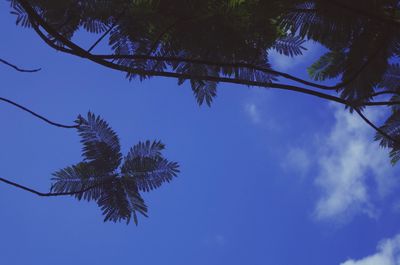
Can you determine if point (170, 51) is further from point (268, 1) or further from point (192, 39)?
point (268, 1)

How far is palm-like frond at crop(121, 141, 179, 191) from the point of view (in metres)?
2.24

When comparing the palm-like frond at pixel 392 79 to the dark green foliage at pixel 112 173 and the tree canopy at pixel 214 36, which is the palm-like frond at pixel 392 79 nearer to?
the tree canopy at pixel 214 36

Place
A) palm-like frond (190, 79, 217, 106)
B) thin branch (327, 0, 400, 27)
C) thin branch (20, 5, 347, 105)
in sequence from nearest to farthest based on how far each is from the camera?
thin branch (20, 5, 347, 105)
thin branch (327, 0, 400, 27)
palm-like frond (190, 79, 217, 106)

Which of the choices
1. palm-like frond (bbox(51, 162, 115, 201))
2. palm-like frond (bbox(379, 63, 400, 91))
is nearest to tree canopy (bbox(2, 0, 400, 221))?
palm-like frond (bbox(51, 162, 115, 201))

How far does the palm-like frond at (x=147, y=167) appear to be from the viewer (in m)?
2.24

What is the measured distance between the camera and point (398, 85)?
9.48 ft

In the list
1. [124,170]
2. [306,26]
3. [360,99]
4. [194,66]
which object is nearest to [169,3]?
[194,66]

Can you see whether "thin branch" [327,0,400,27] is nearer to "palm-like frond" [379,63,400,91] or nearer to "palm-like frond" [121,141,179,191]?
"palm-like frond" [379,63,400,91]

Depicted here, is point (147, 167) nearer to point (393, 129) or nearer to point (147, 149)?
point (147, 149)

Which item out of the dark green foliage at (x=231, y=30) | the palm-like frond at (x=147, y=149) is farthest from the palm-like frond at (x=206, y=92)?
the palm-like frond at (x=147, y=149)

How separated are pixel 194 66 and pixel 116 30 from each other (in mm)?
469

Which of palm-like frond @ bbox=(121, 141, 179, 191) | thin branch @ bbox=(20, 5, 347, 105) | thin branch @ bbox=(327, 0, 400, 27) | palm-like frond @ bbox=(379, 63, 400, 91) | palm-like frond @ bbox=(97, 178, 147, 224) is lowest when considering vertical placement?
palm-like frond @ bbox=(97, 178, 147, 224)

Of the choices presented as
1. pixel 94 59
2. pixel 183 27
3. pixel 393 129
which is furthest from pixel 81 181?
pixel 393 129

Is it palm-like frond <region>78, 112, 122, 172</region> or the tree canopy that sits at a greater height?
the tree canopy
